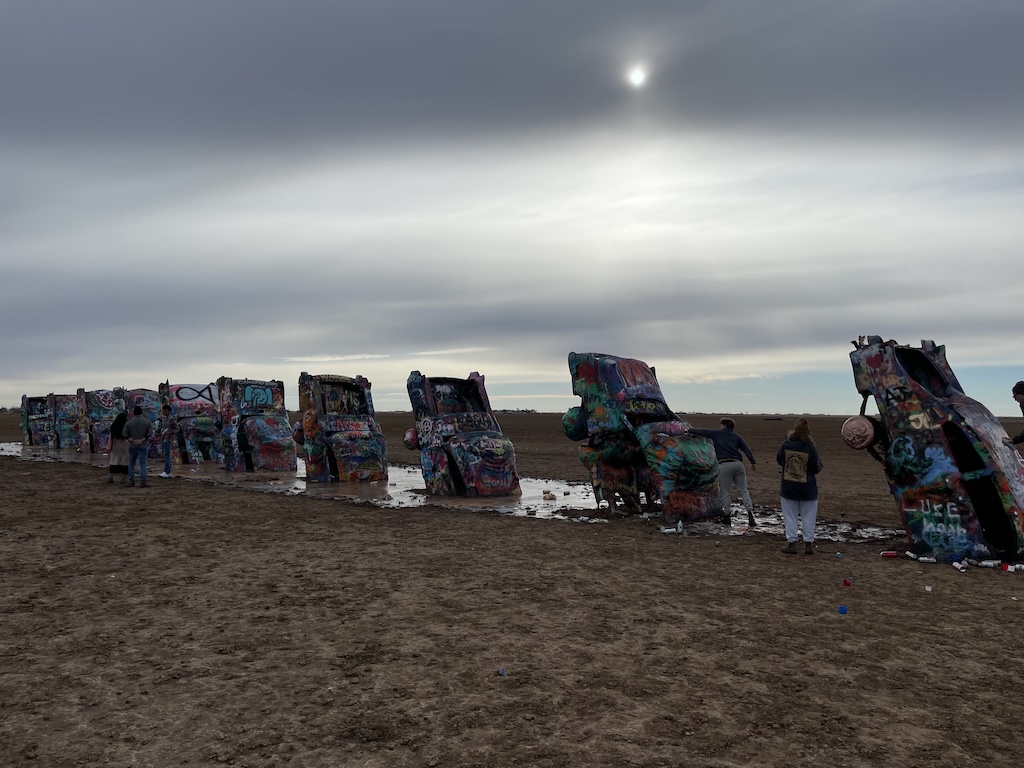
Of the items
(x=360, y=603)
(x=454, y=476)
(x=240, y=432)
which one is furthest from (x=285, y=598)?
(x=240, y=432)

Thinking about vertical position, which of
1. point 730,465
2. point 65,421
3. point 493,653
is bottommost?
point 493,653

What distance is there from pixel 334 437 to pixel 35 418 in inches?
1001

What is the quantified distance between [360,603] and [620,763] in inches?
145

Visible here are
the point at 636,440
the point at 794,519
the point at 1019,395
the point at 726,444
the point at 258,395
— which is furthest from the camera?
the point at 258,395

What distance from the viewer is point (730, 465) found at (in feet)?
40.8

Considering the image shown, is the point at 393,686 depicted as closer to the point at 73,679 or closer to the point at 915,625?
the point at 73,679

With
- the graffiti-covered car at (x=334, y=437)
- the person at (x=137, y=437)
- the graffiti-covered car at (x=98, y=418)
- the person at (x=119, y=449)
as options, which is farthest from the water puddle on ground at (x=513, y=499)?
the graffiti-covered car at (x=98, y=418)

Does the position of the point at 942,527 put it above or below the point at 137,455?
below

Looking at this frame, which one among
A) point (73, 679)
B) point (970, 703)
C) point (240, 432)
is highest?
point (240, 432)

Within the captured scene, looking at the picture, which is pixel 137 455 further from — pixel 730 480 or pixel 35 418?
pixel 35 418

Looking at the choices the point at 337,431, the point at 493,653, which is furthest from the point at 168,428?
the point at 493,653

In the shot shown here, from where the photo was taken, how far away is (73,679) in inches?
202

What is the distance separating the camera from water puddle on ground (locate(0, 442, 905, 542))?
11.6 meters

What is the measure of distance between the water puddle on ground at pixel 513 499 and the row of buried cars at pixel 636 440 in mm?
506
